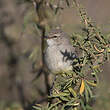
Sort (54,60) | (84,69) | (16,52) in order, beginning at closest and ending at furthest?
1. (84,69)
2. (54,60)
3. (16,52)

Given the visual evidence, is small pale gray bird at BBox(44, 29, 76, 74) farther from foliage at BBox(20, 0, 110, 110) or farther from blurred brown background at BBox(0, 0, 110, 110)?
foliage at BBox(20, 0, 110, 110)

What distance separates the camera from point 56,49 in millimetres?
4078

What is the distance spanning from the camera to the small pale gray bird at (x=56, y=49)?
3.89 metres

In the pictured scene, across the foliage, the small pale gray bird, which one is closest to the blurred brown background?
the small pale gray bird

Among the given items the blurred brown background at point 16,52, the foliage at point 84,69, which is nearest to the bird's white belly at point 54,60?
the blurred brown background at point 16,52

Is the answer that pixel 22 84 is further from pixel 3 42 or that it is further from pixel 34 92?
pixel 34 92

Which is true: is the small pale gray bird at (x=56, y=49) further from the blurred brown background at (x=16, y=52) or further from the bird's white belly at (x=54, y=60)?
the blurred brown background at (x=16, y=52)

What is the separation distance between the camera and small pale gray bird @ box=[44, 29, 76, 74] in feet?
12.8

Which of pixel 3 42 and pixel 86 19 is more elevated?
pixel 3 42

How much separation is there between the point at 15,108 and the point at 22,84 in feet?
8.10

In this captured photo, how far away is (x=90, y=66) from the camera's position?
220 cm

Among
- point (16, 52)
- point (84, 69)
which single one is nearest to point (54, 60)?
point (84, 69)

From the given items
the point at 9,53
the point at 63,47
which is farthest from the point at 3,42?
the point at 63,47

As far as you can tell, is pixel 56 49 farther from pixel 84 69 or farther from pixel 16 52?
pixel 16 52
